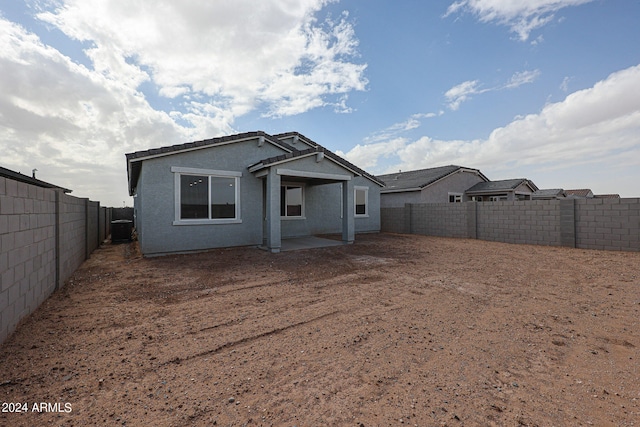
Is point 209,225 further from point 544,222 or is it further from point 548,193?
point 548,193

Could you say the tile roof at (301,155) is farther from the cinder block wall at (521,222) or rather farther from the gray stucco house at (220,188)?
the cinder block wall at (521,222)

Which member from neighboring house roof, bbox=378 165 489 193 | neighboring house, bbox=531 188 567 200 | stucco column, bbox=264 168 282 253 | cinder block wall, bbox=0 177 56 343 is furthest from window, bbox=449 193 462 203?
cinder block wall, bbox=0 177 56 343

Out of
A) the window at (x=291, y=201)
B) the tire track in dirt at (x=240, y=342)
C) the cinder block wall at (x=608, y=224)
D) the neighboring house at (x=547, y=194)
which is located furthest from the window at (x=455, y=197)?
the tire track in dirt at (x=240, y=342)

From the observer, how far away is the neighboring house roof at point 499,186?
20344 millimetres

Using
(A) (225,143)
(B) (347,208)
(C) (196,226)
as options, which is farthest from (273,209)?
(B) (347,208)

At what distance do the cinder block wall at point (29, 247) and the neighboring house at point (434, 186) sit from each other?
1855 cm

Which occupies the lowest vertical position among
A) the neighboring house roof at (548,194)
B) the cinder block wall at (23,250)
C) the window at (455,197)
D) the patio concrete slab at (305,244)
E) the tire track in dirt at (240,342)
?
the tire track in dirt at (240,342)

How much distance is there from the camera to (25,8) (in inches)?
247

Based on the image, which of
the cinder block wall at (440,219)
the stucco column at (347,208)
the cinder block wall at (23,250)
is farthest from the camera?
the cinder block wall at (440,219)

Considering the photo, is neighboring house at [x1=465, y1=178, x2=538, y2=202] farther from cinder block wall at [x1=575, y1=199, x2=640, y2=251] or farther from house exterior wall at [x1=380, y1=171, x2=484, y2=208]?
cinder block wall at [x1=575, y1=199, x2=640, y2=251]

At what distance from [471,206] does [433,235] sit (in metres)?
2.63

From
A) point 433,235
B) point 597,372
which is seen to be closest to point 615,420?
point 597,372

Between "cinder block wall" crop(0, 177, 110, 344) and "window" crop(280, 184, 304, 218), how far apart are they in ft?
24.9

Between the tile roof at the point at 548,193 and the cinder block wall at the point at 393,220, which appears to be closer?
the cinder block wall at the point at 393,220
